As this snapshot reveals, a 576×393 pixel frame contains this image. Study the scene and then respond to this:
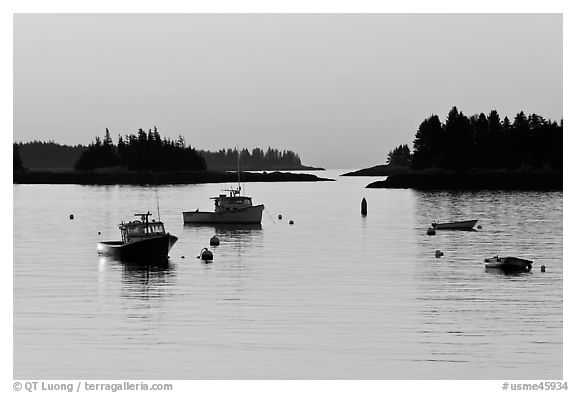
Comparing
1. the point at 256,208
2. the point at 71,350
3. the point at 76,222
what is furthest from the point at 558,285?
the point at 76,222

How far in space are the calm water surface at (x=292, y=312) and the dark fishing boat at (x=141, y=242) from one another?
3.77ft

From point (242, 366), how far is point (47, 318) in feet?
45.9

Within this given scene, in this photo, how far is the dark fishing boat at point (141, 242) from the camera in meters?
68.9

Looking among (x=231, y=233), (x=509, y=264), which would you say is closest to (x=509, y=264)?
(x=509, y=264)

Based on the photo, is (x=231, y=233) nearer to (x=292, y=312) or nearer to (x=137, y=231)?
(x=137, y=231)

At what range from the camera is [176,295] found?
175 feet

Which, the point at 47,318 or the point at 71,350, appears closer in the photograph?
the point at 71,350

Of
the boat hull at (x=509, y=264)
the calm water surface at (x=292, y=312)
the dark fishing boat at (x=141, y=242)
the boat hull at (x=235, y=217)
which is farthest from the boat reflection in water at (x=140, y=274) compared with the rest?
the boat hull at (x=235, y=217)

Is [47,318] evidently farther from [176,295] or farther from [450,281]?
[450,281]

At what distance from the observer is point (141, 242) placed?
68.6 m

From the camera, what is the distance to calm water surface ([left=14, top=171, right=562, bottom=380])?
36.2 metres

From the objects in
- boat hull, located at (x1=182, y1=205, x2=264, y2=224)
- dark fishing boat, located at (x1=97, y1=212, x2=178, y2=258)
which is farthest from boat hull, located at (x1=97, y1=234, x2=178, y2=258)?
boat hull, located at (x1=182, y1=205, x2=264, y2=224)

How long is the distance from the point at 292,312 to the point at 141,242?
2367 cm

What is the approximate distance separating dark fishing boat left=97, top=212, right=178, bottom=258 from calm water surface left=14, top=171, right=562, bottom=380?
115cm
